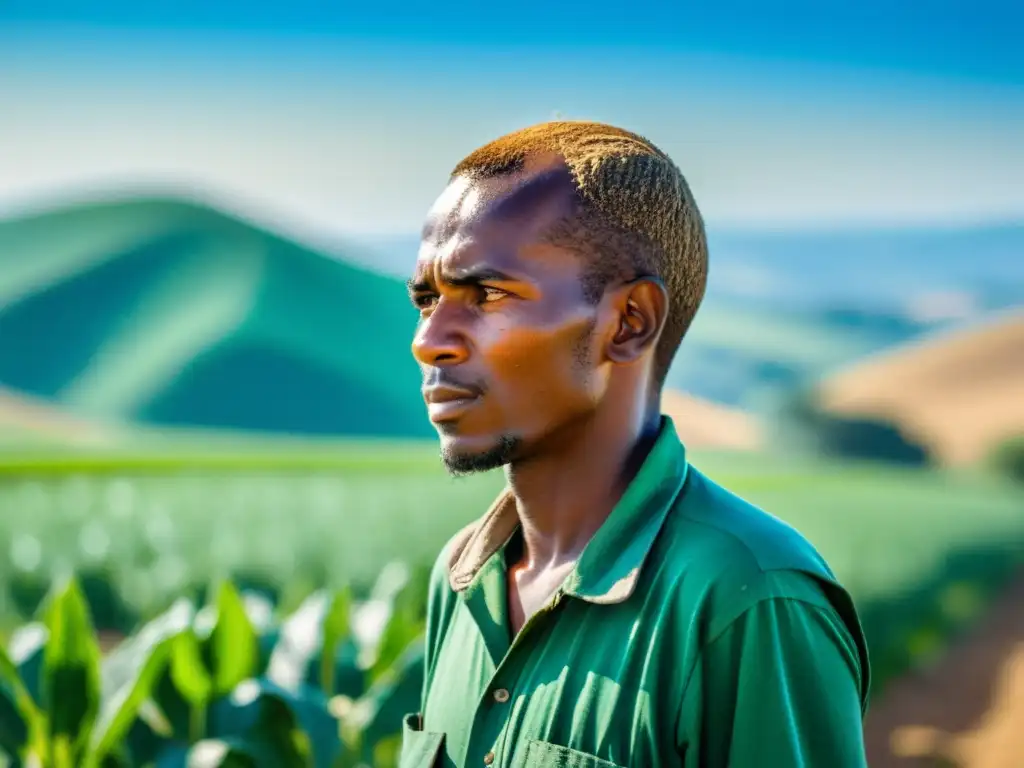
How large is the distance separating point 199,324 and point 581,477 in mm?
56903

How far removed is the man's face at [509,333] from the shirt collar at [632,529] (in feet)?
0.40

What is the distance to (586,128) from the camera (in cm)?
183

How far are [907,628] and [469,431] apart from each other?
9.29m

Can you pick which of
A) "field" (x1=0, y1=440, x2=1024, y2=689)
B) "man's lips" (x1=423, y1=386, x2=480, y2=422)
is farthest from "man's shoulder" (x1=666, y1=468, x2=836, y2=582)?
"field" (x1=0, y1=440, x2=1024, y2=689)

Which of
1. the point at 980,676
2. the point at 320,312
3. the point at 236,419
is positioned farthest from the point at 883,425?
the point at 320,312

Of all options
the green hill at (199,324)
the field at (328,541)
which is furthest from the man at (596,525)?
the green hill at (199,324)

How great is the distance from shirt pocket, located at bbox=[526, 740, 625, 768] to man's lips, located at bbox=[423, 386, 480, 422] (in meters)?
0.44

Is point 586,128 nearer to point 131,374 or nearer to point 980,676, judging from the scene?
point 980,676

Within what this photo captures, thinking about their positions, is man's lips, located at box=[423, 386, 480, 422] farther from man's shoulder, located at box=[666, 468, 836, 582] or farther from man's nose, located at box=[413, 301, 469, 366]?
man's shoulder, located at box=[666, 468, 836, 582]

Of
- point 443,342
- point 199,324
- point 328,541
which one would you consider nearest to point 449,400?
point 443,342

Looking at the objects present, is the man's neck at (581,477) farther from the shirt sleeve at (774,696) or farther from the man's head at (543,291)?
the shirt sleeve at (774,696)

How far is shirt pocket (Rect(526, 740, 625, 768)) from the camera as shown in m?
1.53

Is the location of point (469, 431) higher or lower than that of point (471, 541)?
higher

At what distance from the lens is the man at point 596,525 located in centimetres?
Answer: 151
